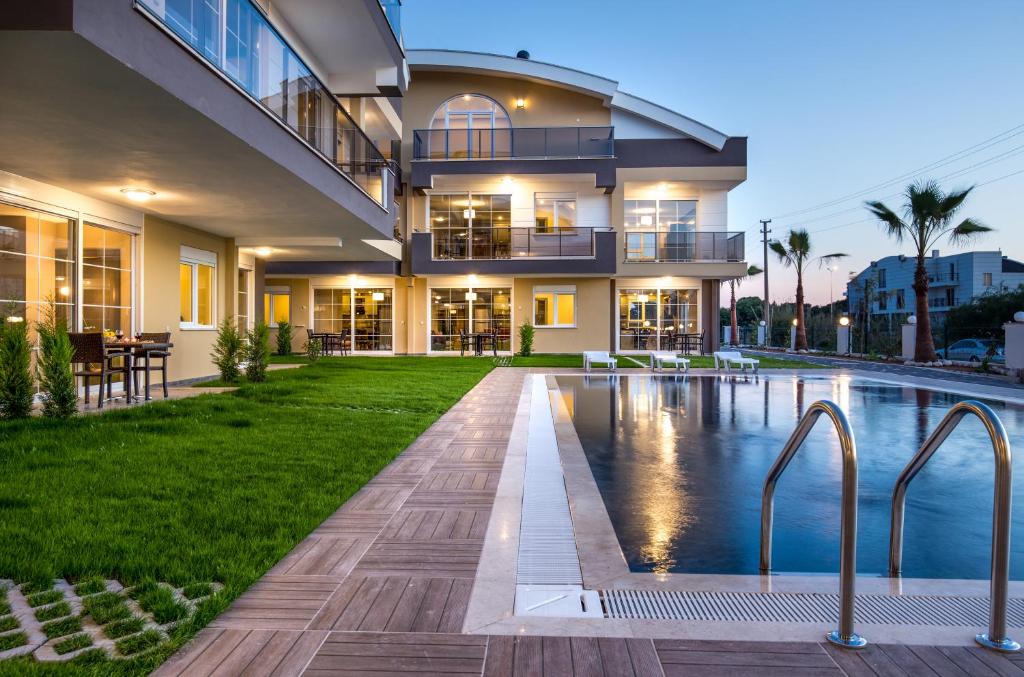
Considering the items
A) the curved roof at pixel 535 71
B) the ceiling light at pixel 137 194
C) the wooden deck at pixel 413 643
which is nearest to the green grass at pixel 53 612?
the wooden deck at pixel 413 643

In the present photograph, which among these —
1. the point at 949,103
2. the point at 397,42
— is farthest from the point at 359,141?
the point at 949,103

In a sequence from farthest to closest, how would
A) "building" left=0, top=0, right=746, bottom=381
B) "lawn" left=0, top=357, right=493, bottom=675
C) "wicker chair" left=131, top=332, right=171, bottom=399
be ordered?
"wicker chair" left=131, top=332, right=171, bottom=399
"building" left=0, top=0, right=746, bottom=381
"lawn" left=0, top=357, right=493, bottom=675

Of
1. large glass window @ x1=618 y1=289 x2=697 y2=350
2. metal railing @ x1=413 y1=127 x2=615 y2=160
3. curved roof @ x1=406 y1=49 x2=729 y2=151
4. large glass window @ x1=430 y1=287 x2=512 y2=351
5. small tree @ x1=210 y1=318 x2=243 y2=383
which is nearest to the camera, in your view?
small tree @ x1=210 y1=318 x2=243 y2=383

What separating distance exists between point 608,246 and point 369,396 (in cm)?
1339

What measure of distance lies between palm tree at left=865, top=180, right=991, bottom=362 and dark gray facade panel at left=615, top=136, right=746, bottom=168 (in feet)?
20.5

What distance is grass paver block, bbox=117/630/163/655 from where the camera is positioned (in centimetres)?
230

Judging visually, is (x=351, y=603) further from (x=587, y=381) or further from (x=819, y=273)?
(x=819, y=273)

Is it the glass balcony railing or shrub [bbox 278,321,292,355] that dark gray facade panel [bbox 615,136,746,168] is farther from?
shrub [bbox 278,321,292,355]

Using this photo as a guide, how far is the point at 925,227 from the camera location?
70.5 feet

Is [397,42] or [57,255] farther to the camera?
[397,42]

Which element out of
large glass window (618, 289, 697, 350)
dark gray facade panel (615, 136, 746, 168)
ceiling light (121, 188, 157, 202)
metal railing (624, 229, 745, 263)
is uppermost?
dark gray facade panel (615, 136, 746, 168)

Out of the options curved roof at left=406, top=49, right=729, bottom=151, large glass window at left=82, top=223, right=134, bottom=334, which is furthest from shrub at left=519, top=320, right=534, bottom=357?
large glass window at left=82, top=223, right=134, bottom=334

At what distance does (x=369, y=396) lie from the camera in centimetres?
1038

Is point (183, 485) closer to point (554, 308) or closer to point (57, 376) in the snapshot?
point (57, 376)
